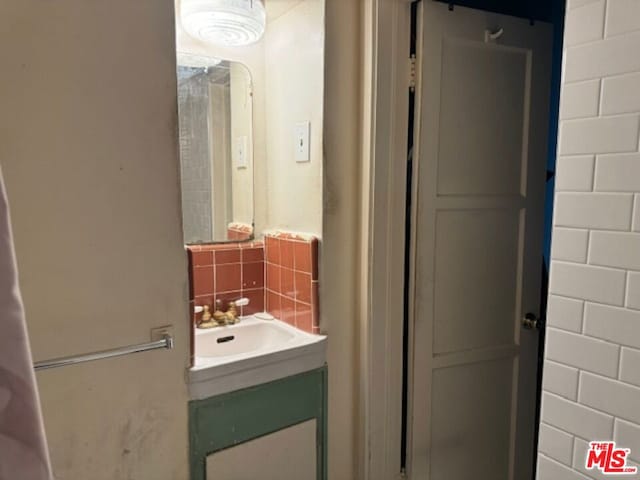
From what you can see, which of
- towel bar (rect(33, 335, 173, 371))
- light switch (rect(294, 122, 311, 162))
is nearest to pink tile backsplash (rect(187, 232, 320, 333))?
light switch (rect(294, 122, 311, 162))

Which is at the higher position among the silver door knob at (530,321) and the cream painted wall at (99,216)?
the cream painted wall at (99,216)

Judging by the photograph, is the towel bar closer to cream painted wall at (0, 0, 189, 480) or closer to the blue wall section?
cream painted wall at (0, 0, 189, 480)

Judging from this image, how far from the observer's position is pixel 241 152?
183 cm

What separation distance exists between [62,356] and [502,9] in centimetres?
188

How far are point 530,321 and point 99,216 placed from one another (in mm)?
1649

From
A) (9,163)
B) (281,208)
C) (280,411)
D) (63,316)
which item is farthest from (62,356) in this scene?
(281,208)

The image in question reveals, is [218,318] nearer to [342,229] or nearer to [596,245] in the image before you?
[342,229]

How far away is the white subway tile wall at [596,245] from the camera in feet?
3.07

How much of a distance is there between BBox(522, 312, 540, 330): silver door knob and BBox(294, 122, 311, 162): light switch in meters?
1.12

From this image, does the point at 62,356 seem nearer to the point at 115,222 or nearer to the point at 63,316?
the point at 63,316

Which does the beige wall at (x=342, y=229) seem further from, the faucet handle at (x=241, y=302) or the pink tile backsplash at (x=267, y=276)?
the faucet handle at (x=241, y=302)

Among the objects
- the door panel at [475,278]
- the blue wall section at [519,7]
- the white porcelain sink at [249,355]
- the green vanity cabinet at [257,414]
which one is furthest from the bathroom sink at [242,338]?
the blue wall section at [519,7]

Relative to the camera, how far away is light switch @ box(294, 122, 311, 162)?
163cm

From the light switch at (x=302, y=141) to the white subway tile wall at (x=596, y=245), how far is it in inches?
32.9
